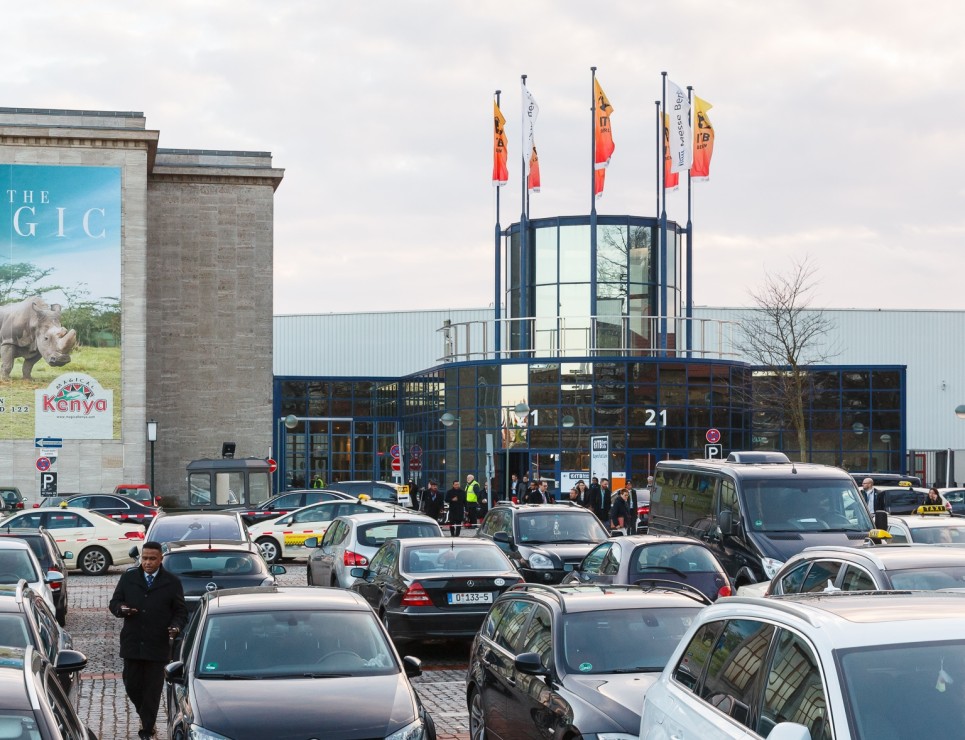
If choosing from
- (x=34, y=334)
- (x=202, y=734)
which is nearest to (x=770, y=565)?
(x=202, y=734)

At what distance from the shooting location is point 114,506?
3550cm

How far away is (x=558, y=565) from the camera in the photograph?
1884 cm

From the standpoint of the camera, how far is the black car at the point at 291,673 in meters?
7.95

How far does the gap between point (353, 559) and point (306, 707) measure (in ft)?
37.3

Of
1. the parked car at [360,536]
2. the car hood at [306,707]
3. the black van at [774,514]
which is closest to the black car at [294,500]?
the parked car at [360,536]

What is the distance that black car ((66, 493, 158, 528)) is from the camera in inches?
1377

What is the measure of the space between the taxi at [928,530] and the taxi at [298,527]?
1452 centimetres

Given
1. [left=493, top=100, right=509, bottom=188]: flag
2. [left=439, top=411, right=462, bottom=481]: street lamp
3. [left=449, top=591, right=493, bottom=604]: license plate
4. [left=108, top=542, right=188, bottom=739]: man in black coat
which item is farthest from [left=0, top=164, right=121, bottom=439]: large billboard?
[left=108, top=542, right=188, bottom=739]: man in black coat

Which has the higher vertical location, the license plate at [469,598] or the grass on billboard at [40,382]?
the grass on billboard at [40,382]

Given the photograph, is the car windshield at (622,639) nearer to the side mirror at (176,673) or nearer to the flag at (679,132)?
the side mirror at (176,673)

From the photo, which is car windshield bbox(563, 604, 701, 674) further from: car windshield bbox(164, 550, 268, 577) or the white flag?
the white flag

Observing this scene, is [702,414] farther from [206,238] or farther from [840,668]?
[840,668]

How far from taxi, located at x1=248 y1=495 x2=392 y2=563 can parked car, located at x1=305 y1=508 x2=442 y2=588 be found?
355 inches

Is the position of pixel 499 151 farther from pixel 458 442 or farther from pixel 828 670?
pixel 828 670
